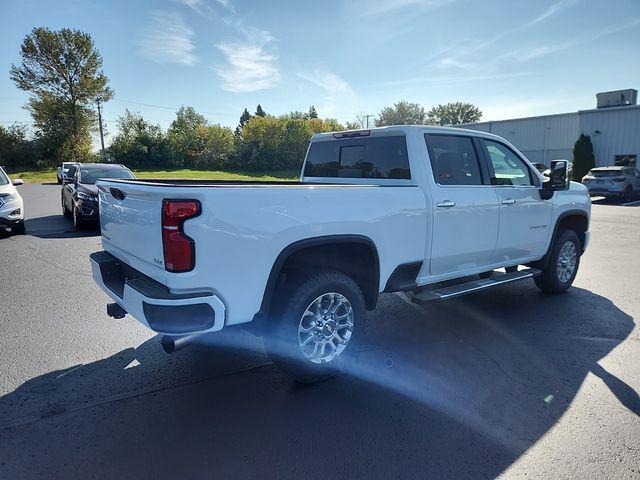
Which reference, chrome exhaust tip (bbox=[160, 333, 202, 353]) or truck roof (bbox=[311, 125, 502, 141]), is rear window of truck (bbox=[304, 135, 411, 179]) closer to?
truck roof (bbox=[311, 125, 502, 141])

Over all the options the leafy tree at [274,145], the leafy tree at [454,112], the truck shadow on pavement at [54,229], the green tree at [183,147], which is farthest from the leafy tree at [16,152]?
the leafy tree at [454,112]

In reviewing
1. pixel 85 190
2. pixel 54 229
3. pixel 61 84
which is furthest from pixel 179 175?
pixel 85 190

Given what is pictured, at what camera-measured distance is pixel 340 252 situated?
3.66 meters

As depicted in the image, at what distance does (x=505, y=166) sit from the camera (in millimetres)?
5066

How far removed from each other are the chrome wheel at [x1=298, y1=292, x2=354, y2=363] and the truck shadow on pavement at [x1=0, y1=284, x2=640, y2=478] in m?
0.26

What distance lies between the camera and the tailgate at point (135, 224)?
2832 millimetres

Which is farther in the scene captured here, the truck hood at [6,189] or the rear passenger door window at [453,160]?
the truck hood at [6,189]

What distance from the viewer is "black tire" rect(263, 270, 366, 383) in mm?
3223

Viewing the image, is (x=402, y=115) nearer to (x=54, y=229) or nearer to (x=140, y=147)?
(x=140, y=147)

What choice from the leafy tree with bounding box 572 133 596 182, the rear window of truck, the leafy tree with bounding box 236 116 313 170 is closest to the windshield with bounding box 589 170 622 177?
the leafy tree with bounding box 572 133 596 182

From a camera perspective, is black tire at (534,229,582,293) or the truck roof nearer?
the truck roof

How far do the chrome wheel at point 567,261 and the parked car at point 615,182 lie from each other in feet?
49.5

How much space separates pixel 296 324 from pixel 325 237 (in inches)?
26.6

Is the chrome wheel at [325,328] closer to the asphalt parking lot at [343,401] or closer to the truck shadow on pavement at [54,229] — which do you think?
the asphalt parking lot at [343,401]
